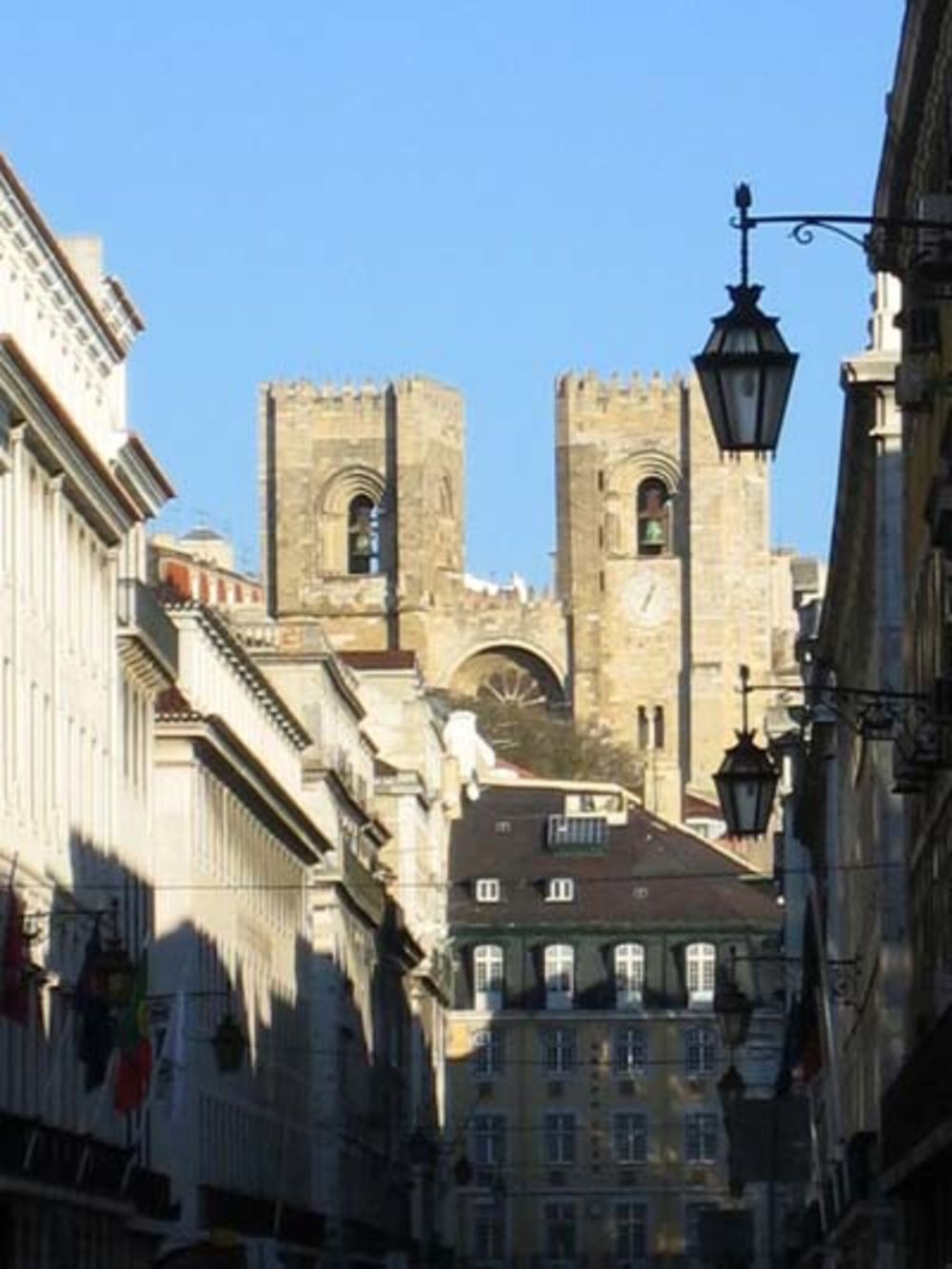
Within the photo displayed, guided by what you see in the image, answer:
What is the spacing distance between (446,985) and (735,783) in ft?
395

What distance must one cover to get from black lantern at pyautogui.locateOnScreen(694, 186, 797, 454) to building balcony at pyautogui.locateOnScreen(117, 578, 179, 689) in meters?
50.3

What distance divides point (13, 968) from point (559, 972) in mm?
103054

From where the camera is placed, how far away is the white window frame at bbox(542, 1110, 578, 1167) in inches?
6265

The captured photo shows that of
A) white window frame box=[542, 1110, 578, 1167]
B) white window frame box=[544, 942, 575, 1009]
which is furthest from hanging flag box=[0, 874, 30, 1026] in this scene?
white window frame box=[542, 1110, 578, 1167]

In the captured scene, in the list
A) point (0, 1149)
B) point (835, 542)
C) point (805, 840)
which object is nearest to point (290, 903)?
point (805, 840)

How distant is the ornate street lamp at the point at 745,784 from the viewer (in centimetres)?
3347

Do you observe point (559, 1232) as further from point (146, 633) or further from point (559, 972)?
point (146, 633)

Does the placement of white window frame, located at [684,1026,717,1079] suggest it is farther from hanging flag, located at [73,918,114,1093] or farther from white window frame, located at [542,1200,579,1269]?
hanging flag, located at [73,918,114,1093]

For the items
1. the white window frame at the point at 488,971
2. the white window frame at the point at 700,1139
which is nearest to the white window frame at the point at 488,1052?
the white window frame at the point at 488,971

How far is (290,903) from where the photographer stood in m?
Result: 107

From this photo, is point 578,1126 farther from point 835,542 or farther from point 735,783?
point 735,783

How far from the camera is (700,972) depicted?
159m

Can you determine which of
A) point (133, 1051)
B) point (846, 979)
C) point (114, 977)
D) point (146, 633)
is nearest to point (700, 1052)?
point (846, 979)

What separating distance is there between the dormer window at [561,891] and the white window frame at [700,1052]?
20.0ft
